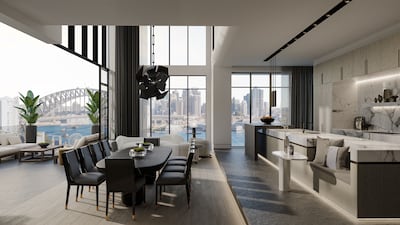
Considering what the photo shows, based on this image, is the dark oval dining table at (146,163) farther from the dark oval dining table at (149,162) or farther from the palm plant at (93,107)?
the palm plant at (93,107)

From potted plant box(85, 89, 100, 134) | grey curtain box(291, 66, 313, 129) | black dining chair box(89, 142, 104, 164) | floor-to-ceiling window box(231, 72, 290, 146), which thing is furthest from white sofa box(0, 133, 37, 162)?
grey curtain box(291, 66, 313, 129)

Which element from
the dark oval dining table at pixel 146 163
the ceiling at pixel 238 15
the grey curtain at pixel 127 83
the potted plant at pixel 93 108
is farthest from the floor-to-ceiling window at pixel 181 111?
the dark oval dining table at pixel 146 163

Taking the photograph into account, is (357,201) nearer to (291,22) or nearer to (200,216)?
(200,216)

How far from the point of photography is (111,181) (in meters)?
3.72

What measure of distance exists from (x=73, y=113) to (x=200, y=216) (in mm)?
11659

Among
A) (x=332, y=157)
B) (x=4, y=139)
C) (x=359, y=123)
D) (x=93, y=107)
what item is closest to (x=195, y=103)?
(x=93, y=107)

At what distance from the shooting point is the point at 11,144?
878 centimetres

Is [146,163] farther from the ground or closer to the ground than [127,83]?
closer to the ground

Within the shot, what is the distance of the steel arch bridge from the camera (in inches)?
475

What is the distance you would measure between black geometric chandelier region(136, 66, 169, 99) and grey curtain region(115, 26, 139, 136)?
12.8 ft

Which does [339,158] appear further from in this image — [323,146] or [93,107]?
[93,107]

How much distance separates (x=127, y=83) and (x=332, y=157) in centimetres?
692

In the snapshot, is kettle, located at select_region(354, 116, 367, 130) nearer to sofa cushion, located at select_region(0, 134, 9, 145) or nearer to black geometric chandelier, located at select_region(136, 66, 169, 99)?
black geometric chandelier, located at select_region(136, 66, 169, 99)

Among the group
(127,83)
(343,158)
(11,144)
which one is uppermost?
(127,83)
